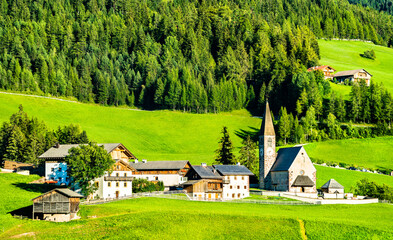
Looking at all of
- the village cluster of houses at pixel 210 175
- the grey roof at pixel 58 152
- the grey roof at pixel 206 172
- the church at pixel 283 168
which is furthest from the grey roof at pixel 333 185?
the grey roof at pixel 58 152

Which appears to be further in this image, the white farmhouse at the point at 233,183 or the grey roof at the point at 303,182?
the grey roof at the point at 303,182

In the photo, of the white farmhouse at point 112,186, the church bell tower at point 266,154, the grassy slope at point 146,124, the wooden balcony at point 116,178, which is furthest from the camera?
the grassy slope at point 146,124

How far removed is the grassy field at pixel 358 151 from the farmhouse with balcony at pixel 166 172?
39480 mm

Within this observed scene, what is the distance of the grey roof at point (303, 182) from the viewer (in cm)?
10275

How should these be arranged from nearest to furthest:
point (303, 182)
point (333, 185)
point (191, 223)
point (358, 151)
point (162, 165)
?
point (191, 223) → point (303, 182) → point (333, 185) → point (162, 165) → point (358, 151)

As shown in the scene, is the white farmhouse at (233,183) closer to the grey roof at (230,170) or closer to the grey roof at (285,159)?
the grey roof at (230,170)

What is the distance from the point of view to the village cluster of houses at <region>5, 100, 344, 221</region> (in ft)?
308

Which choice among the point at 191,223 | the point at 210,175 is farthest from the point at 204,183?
the point at 191,223

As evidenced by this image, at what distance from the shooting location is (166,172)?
107m

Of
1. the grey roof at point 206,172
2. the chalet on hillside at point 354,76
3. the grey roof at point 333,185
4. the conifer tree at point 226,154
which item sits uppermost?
the chalet on hillside at point 354,76

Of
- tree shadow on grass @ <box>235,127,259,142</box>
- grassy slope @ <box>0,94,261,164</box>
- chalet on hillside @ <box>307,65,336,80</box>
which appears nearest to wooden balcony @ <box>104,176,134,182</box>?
grassy slope @ <box>0,94,261,164</box>

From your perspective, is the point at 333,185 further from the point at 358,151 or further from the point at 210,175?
the point at 358,151

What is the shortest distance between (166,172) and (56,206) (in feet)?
121

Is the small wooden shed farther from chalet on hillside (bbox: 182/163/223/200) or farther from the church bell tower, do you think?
the church bell tower
